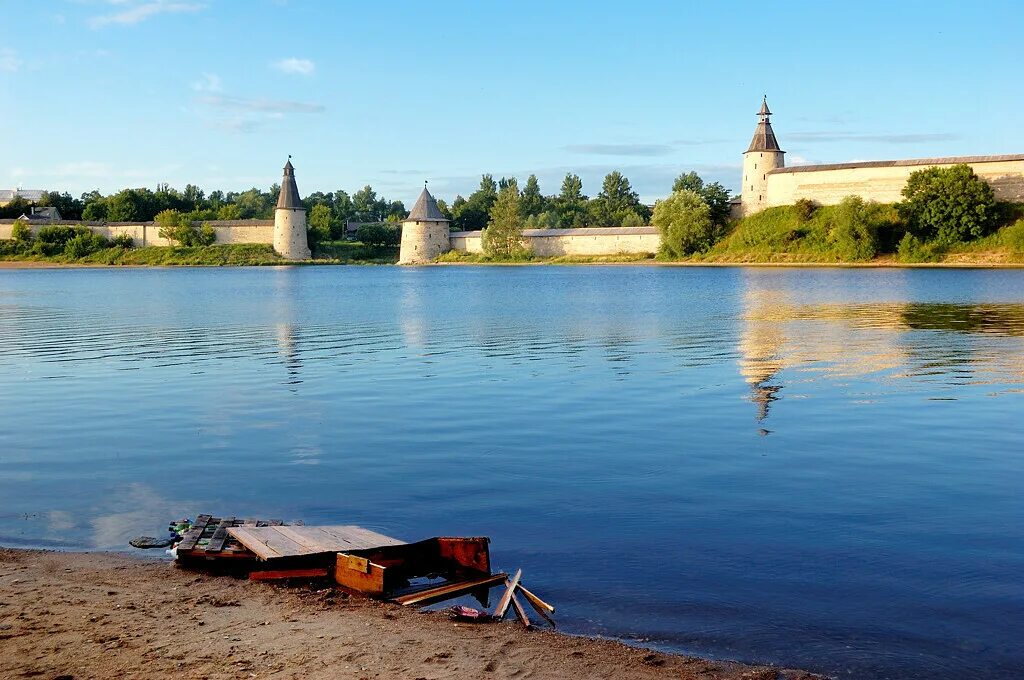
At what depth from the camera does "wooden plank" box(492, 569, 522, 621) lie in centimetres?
431

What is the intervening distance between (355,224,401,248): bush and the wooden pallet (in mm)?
69023

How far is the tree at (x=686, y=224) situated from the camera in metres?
53.2

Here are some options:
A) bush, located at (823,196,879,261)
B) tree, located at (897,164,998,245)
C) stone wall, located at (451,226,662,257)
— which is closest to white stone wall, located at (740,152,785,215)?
stone wall, located at (451,226,662,257)

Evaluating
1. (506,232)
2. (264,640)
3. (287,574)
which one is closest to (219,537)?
(287,574)

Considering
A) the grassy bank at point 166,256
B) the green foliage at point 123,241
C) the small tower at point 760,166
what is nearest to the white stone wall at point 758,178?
the small tower at point 760,166

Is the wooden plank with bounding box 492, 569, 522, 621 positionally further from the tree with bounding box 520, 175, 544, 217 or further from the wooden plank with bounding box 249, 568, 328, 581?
the tree with bounding box 520, 175, 544, 217

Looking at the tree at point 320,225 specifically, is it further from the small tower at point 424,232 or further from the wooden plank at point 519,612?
the wooden plank at point 519,612

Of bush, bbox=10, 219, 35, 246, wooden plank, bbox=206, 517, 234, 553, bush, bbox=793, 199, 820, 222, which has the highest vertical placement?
bush, bbox=793, 199, 820, 222

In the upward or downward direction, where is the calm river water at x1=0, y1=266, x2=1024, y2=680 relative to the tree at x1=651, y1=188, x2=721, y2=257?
downward

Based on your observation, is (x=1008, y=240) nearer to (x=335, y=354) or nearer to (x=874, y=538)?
(x=335, y=354)

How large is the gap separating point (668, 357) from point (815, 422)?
4.91 m

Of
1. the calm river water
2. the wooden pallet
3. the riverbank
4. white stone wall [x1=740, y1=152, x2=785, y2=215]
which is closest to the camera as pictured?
the riverbank

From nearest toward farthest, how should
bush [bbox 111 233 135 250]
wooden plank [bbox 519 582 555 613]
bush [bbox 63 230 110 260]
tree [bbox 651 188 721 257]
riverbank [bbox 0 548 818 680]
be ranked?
riverbank [bbox 0 548 818 680], wooden plank [bbox 519 582 555 613], tree [bbox 651 188 721 257], bush [bbox 63 230 110 260], bush [bbox 111 233 135 250]

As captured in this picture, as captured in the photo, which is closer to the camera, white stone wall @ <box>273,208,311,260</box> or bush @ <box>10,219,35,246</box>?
white stone wall @ <box>273,208,311,260</box>
